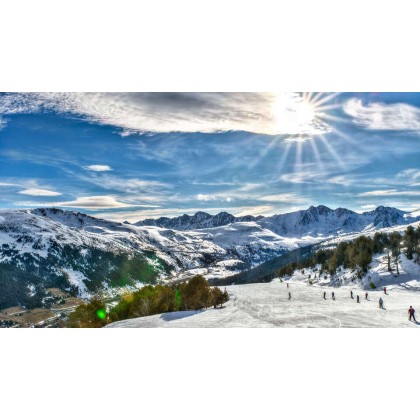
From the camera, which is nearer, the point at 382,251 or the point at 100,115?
the point at 100,115

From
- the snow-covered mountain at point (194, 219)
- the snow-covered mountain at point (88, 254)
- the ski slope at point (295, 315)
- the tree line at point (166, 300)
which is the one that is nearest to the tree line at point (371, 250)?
the ski slope at point (295, 315)

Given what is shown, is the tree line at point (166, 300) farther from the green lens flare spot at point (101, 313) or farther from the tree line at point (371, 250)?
the tree line at point (371, 250)

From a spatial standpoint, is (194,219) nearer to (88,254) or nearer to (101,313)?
(101,313)

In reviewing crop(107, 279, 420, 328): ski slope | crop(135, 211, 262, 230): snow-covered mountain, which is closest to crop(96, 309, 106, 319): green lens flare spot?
crop(135, 211, 262, 230): snow-covered mountain

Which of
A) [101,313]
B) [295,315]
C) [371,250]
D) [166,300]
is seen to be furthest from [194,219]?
[295,315]

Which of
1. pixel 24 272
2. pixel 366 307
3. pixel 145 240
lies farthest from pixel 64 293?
pixel 366 307

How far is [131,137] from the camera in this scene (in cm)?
1085

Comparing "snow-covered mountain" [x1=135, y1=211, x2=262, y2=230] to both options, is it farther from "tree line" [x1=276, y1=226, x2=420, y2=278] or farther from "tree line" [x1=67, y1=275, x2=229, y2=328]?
"tree line" [x1=276, y1=226, x2=420, y2=278]

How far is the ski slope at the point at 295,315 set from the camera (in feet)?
29.0
